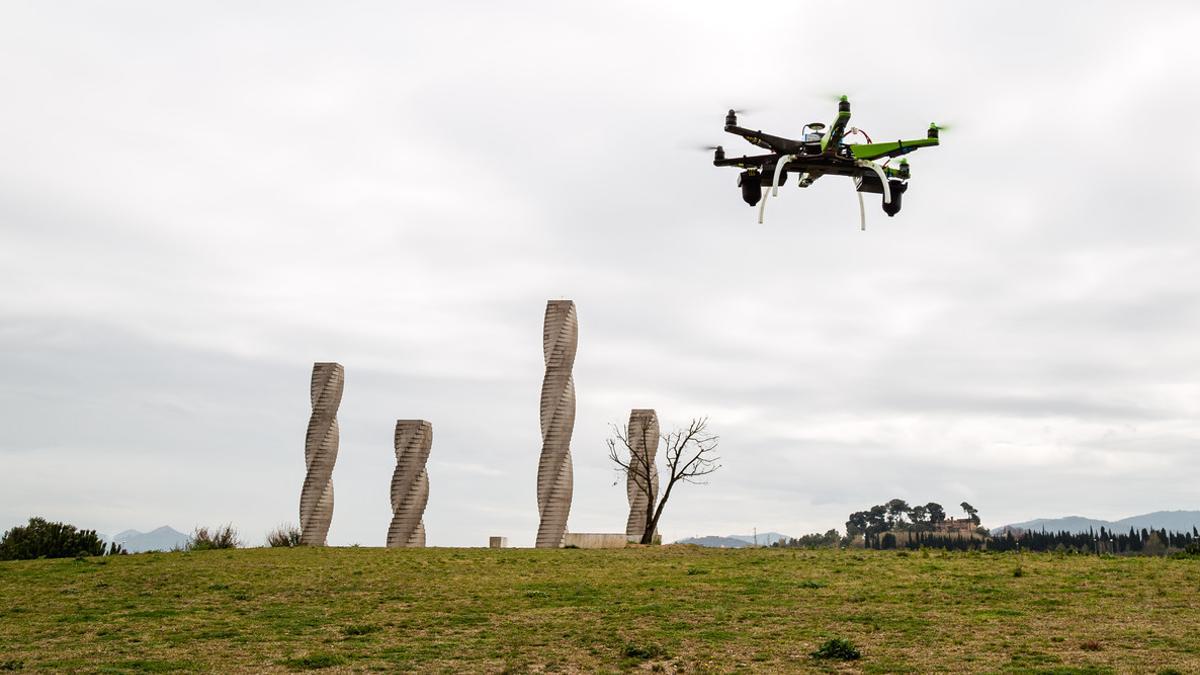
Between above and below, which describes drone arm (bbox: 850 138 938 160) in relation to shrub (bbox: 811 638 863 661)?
above

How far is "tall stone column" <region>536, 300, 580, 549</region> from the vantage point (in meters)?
42.4

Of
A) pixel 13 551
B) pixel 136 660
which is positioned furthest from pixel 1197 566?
pixel 13 551

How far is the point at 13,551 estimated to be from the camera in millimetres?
44344

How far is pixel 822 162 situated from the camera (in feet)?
73.8

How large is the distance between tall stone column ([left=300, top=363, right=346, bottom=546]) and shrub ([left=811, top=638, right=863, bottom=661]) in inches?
1179

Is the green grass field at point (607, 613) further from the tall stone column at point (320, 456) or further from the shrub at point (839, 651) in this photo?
the tall stone column at point (320, 456)

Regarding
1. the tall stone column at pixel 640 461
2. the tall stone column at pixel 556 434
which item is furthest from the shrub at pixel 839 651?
the tall stone column at pixel 640 461

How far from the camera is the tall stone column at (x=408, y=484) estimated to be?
4553 cm

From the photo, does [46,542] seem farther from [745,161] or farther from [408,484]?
[745,161]

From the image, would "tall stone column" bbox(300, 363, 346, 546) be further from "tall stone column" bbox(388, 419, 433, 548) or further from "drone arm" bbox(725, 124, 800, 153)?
"drone arm" bbox(725, 124, 800, 153)

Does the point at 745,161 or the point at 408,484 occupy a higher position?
the point at 745,161

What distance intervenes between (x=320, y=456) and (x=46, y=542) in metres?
10.6

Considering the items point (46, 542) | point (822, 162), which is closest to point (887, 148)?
point (822, 162)

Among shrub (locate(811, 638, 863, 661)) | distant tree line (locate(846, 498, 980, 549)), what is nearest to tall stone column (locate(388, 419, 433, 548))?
shrub (locate(811, 638, 863, 661))
